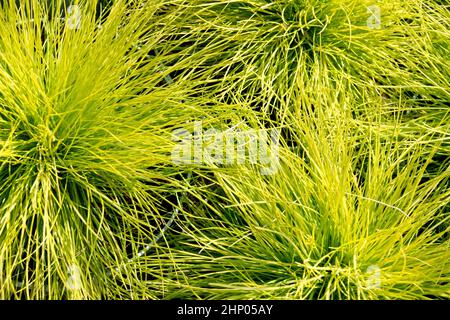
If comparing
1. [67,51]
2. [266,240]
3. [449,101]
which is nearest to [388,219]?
[266,240]

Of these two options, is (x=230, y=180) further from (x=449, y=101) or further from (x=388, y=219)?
(x=449, y=101)

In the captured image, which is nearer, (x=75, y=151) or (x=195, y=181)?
(x=75, y=151)

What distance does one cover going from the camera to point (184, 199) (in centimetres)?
126

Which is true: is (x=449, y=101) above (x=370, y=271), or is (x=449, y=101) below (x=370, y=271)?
above

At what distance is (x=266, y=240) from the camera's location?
116 centimetres

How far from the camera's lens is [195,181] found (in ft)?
4.17

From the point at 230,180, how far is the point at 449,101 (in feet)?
1.65

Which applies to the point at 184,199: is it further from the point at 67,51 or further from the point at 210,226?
the point at 67,51

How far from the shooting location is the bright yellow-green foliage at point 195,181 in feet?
3.62

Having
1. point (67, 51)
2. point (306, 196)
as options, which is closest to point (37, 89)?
point (67, 51)

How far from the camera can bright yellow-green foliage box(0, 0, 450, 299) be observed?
110 cm
